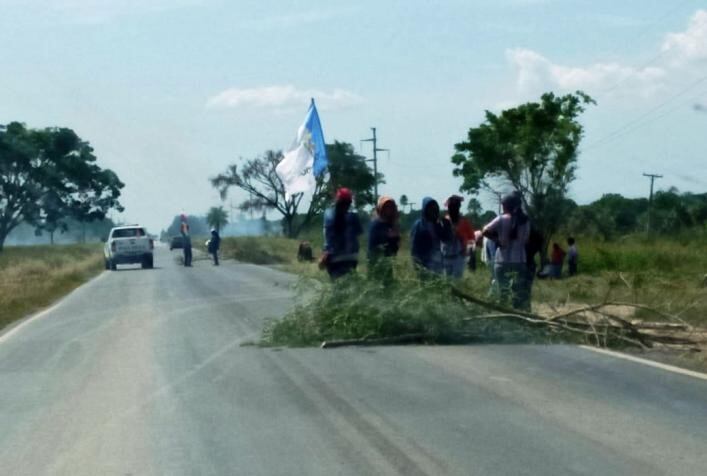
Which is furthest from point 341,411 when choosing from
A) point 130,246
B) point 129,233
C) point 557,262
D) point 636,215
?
point 636,215

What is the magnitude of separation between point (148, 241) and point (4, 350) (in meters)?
38.3

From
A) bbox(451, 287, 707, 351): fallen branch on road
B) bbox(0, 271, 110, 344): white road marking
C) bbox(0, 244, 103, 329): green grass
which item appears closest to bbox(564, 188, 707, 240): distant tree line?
bbox(0, 244, 103, 329): green grass

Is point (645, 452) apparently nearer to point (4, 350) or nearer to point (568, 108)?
point (4, 350)

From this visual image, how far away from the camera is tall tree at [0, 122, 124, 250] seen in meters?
90.3

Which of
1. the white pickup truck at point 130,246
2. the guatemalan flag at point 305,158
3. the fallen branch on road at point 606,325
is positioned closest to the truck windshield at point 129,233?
the white pickup truck at point 130,246

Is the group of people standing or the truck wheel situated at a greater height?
the group of people standing

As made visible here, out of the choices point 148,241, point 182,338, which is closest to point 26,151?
point 148,241

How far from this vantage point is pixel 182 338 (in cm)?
1728

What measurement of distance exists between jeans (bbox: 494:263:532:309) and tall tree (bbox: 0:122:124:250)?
76762mm

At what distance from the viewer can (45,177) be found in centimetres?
9288

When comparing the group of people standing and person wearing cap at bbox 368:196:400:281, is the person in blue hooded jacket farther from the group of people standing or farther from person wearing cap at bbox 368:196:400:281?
person wearing cap at bbox 368:196:400:281

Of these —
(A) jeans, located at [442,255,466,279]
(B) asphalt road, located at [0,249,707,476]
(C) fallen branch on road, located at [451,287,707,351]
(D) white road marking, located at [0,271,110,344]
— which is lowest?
(D) white road marking, located at [0,271,110,344]

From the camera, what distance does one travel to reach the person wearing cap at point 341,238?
56.8 feet

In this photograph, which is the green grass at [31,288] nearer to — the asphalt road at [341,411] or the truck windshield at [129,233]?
the truck windshield at [129,233]
